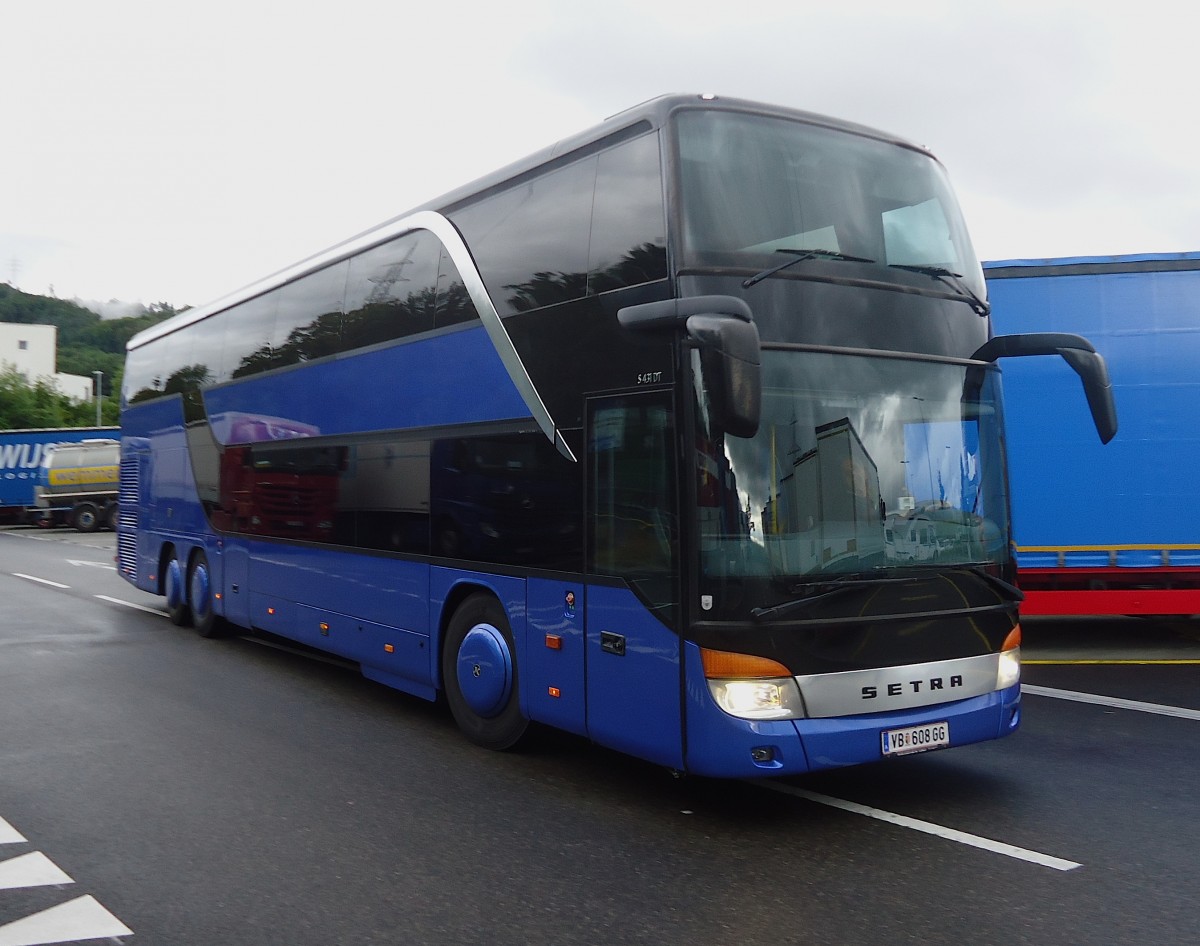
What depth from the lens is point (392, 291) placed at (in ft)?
28.8

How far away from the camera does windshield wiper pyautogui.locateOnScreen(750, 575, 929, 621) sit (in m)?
5.48

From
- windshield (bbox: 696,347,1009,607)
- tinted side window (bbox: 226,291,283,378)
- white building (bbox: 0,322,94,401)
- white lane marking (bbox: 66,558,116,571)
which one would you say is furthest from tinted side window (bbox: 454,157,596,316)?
white building (bbox: 0,322,94,401)

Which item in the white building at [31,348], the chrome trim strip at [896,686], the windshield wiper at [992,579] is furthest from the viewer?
the white building at [31,348]

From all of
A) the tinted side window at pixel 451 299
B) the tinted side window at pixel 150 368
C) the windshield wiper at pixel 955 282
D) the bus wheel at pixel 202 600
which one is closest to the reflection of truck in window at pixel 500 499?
the tinted side window at pixel 451 299

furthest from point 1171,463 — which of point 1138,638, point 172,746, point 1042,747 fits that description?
point 172,746

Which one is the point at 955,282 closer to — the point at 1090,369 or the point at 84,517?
the point at 1090,369

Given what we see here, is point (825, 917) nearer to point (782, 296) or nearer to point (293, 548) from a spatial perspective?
point (782, 296)

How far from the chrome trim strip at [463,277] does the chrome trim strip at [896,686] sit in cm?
198

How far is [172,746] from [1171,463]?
9.19 m

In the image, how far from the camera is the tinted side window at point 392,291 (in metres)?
8.33

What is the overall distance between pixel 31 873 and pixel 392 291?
4.93m

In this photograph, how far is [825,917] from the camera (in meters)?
4.61

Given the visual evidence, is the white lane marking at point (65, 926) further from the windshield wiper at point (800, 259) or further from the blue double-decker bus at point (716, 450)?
the windshield wiper at point (800, 259)

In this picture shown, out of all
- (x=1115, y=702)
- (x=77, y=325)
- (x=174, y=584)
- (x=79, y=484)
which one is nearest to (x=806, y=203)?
(x=1115, y=702)
